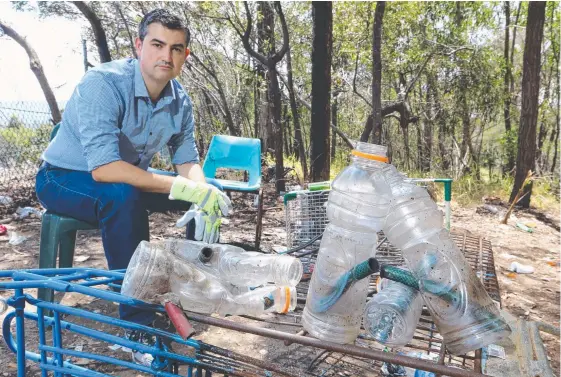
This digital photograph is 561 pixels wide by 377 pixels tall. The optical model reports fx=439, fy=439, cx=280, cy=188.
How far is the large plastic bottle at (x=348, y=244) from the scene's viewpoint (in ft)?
3.60

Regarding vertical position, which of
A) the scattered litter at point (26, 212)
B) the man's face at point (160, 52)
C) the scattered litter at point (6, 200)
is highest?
the man's face at point (160, 52)

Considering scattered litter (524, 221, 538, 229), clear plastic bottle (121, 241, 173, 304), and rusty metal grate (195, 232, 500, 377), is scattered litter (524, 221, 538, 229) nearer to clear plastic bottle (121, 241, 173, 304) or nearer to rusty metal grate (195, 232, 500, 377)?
rusty metal grate (195, 232, 500, 377)

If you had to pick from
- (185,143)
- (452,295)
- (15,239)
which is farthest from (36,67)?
(452,295)

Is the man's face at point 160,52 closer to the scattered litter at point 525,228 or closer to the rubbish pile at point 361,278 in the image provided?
the rubbish pile at point 361,278

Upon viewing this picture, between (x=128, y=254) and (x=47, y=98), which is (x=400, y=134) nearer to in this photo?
(x=47, y=98)

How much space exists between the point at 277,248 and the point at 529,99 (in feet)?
17.9

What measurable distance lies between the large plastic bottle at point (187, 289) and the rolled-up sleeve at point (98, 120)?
1300mm

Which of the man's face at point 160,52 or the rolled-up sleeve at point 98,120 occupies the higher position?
the man's face at point 160,52

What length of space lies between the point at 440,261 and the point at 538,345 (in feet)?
2.82

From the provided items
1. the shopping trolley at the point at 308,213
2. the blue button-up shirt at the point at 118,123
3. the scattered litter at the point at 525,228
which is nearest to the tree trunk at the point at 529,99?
the scattered litter at the point at 525,228

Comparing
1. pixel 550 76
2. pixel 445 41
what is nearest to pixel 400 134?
pixel 550 76

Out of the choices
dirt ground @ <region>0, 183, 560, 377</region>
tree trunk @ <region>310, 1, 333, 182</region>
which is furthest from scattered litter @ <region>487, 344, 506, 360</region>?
tree trunk @ <region>310, 1, 333, 182</region>

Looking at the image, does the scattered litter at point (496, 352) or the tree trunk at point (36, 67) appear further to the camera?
the tree trunk at point (36, 67)

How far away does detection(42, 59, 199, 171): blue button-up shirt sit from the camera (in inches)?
92.6
